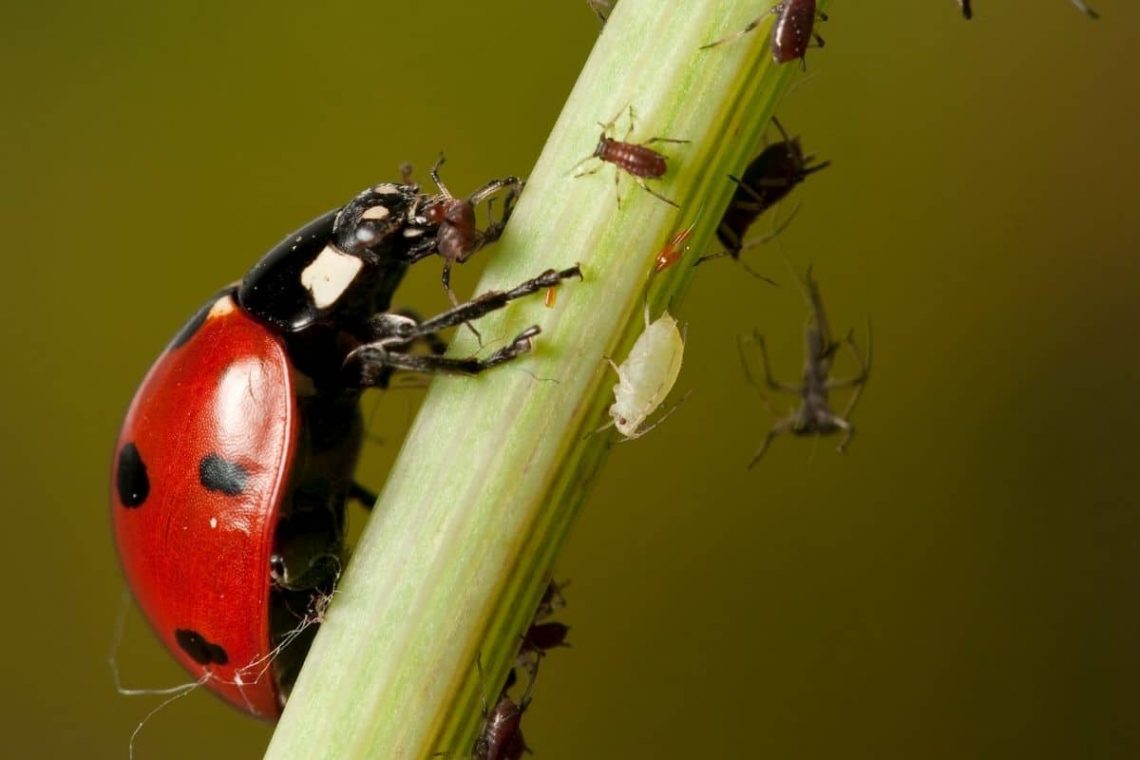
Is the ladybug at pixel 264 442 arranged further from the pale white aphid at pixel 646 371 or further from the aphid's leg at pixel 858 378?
the aphid's leg at pixel 858 378

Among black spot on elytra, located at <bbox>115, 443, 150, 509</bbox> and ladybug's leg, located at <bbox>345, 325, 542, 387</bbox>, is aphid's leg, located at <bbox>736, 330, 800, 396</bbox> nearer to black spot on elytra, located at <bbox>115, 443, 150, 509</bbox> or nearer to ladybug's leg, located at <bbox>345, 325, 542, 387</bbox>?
ladybug's leg, located at <bbox>345, 325, 542, 387</bbox>

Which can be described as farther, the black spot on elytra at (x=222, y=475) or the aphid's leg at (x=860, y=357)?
the aphid's leg at (x=860, y=357)

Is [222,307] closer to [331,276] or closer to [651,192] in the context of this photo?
[331,276]

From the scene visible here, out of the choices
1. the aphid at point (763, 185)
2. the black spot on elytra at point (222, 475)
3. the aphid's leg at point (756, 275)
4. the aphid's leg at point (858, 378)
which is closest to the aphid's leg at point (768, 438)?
the aphid's leg at point (858, 378)

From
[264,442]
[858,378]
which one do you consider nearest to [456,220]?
[264,442]

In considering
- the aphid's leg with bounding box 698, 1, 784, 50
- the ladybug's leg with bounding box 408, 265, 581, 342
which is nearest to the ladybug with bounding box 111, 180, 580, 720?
the ladybug's leg with bounding box 408, 265, 581, 342
